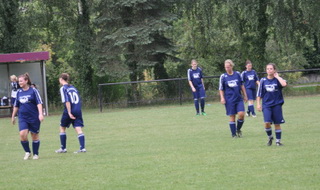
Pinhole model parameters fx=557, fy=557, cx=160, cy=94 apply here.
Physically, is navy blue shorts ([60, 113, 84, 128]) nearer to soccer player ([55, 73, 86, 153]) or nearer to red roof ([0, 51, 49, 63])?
soccer player ([55, 73, 86, 153])

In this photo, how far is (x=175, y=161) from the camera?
10.6m

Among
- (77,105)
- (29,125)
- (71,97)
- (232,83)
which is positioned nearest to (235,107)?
(232,83)

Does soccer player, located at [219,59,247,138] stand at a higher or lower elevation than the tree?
lower

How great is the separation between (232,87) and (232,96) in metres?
0.23

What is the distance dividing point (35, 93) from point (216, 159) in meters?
4.31

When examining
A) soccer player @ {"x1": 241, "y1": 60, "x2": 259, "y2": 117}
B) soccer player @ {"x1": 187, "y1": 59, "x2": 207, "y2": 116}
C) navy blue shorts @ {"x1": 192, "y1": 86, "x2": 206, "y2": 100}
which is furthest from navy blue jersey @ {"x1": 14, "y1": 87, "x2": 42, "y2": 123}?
navy blue shorts @ {"x1": 192, "y1": 86, "x2": 206, "y2": 100}

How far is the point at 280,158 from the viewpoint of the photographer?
10234 mm

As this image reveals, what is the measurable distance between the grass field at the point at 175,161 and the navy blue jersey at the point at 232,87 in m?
1.02

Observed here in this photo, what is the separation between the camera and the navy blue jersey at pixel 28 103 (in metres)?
12.1

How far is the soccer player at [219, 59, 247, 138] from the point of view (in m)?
14.2

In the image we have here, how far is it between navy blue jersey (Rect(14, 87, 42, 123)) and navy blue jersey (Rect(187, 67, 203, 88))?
10796mm

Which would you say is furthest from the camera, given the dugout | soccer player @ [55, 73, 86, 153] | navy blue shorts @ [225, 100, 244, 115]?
the dugout

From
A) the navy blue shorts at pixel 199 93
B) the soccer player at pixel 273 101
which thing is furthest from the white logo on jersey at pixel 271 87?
the navy blue shorts at pixel 199 93

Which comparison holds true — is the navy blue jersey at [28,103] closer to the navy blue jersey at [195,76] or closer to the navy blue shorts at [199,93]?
the navy blue jersey at [195,76]
